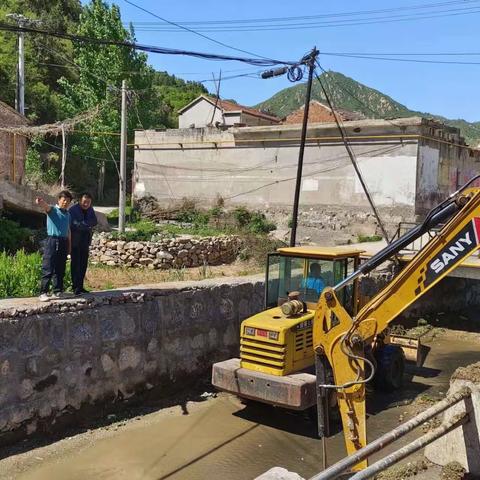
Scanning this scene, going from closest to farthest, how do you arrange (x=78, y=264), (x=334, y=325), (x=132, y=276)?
(x=334, y=325)
(x=78, y=264)
(x=132, y=276)

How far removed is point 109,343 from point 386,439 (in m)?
5.08

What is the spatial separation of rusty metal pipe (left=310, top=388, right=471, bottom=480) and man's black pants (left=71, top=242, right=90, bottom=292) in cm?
519

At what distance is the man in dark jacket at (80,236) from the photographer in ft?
28.0

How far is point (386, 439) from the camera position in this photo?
13.7 feet

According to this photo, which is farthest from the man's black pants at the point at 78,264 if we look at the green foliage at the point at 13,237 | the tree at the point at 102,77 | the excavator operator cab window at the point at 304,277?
the tree at the point at 102,77

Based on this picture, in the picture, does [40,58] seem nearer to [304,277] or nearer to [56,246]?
[56,246]

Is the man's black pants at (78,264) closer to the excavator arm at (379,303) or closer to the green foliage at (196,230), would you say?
the excavator arm at (379,303)

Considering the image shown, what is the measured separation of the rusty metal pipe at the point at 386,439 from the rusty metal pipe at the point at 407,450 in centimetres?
9

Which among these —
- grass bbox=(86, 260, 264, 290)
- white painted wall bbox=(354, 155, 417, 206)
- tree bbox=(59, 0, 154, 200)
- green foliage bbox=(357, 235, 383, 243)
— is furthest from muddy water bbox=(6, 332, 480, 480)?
tree bbox=(59, 0, 154, 200)

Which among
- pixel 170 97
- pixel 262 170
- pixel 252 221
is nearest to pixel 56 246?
pixel 252 221

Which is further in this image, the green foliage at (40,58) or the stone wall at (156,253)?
the green foliage at (40,58)

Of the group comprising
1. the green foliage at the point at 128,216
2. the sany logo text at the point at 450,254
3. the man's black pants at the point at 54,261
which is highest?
the sany logo text at the point at 450,254

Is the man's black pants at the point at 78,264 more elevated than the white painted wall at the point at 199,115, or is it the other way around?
the white painted wall at the point at 199,115

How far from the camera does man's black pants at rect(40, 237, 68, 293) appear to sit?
803 cm
